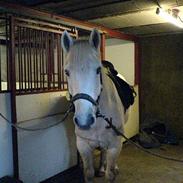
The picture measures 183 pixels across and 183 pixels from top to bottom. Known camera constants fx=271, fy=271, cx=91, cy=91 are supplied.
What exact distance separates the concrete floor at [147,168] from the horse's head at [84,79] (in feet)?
4.90

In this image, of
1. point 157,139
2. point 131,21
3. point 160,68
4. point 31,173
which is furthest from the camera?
point 160,68

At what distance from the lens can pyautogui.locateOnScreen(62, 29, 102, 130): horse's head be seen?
5.81 ft

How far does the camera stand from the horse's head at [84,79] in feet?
5.81

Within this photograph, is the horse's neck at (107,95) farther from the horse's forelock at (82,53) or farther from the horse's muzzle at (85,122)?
the horse's muzzle at (85,122)

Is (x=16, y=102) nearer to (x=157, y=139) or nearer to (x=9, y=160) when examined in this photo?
(x=9, y=160)

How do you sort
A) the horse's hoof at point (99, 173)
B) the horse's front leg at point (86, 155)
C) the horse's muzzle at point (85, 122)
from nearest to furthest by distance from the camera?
1. the horse's muzzle at point (85, 122)
2. the horse's front leg at point (86, 155)
3. the horse's hoof at point (99, 173)

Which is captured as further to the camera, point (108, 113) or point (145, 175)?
point (145, 175)

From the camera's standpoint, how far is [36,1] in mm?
2572

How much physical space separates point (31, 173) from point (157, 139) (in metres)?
2.49

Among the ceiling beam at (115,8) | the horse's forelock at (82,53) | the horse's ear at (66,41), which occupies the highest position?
the ceiling beam at (115,8)

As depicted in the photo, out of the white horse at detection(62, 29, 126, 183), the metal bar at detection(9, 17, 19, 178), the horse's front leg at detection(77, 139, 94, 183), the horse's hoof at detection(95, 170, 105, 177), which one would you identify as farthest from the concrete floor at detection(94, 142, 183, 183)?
the metal bar at detection(9, 17, 19, 178)

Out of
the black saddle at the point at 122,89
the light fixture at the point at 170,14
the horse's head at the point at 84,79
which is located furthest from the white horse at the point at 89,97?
the light fixture at the point at 170,14

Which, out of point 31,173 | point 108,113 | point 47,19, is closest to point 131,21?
point 47,19

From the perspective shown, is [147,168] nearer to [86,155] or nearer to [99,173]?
[99,173]
